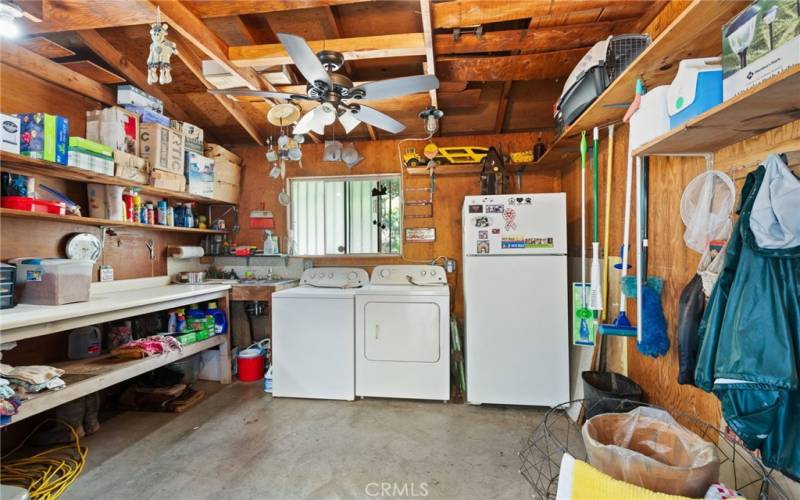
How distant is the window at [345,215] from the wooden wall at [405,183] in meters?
0.10

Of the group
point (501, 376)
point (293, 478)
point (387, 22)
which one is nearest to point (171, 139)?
point (387, 22)

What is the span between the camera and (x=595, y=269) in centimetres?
183

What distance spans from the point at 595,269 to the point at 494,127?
2.12 meters

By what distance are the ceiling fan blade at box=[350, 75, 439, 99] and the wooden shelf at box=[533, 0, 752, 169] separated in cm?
92

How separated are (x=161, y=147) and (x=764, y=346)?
3.79 metres

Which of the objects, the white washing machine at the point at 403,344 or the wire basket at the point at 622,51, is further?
the white washing machine at the point at 403,344

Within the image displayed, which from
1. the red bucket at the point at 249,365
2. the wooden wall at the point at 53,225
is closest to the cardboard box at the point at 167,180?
the wooden wall at the point at 53,225

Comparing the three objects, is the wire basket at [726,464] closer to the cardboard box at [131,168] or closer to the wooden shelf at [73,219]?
the wooden shelf at [73,219]

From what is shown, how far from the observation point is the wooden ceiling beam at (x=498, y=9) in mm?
1962

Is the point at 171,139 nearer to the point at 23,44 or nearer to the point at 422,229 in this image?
the point at 23,44

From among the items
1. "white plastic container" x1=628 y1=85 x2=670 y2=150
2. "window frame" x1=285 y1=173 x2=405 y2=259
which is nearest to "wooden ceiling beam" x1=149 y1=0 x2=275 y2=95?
"window frame" x1=285 y1=173 x2=405 y2=259

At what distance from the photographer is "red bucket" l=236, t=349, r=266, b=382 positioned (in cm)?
322

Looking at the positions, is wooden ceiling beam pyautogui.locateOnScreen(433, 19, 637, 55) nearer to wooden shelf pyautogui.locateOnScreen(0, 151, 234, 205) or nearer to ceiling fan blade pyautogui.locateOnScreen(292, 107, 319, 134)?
ceiling fan blade pyautogui.locateOnScreen(292, 107, 319, 134)

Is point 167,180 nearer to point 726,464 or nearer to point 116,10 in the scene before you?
point 116,10
